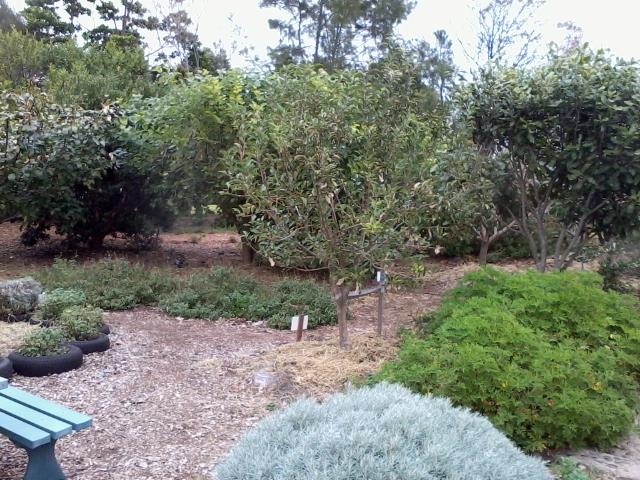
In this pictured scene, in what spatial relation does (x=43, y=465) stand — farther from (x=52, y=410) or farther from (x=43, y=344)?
(x=43, y=344)

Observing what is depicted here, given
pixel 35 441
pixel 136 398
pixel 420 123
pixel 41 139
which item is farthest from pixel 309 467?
pixel 41 139

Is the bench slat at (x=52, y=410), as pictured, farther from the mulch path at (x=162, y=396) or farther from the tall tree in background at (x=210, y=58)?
the tall tree in background at (x=210, y=58)

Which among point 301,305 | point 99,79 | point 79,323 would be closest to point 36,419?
point 79,323

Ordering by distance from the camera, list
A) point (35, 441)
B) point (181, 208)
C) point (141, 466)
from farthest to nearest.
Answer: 1. point (181, 208)
2. point (141, 466)
3. point (35, 441)

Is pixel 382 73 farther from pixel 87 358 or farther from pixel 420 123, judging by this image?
pixel 87 358

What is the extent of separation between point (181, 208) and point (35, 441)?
711cm

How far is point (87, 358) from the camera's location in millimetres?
4578

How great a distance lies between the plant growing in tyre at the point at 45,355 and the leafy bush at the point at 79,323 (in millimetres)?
277

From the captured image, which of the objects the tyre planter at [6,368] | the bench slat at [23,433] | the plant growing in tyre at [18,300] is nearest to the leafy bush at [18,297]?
the plant growing in tyre at [18,300]

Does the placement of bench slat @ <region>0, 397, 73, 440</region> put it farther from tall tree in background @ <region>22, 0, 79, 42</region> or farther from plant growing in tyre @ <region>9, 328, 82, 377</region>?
tall tree in background @ <region>22, 0, 79, 42</region>

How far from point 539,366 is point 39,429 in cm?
251

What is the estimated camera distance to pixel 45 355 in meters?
4.26

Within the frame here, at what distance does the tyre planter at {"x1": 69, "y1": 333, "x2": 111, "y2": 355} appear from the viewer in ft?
15.2

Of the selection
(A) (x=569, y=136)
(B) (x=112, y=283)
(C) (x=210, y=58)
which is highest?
(C) (x=210, y=58)
